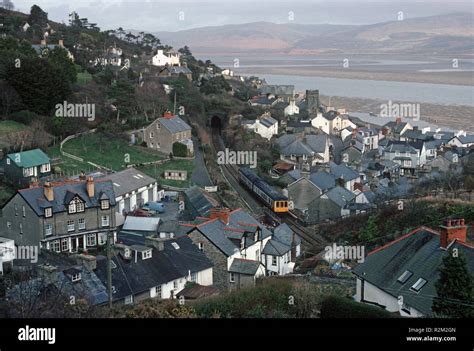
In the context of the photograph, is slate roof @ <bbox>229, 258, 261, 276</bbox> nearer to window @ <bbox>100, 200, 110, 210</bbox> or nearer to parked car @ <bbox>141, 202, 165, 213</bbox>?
window @ <bbox>100, 200, 110, 210</bbox>

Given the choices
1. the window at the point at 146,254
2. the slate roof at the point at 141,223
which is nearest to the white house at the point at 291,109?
the slate roof at the point at 141,223

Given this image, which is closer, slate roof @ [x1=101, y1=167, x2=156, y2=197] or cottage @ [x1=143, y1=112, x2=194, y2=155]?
slate roof @ [x1=101, y1=167, x2=156, y2=197]

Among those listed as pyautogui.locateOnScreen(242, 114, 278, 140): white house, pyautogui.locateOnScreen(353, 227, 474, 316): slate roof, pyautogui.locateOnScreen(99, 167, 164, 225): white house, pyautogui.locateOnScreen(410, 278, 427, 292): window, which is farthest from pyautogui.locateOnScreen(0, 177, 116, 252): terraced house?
pyautogui.locateOnScreen(242, 114, 278, 140): white house

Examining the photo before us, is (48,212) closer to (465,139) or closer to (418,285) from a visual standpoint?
(418,285)

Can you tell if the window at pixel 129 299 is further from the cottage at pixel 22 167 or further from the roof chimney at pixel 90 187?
the cottage at pixel 22 167
